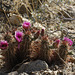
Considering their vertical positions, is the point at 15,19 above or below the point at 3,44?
above

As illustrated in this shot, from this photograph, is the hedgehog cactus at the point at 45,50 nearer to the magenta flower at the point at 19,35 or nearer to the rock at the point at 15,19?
the magenta flower at the point at 19,35

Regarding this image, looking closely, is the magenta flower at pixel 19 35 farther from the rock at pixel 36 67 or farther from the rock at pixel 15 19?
the rock at pixel 15 19

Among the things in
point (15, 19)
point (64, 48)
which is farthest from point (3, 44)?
point (15, 19)

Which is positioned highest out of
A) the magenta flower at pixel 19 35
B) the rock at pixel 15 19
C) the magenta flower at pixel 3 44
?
the rock at pixel 15 19

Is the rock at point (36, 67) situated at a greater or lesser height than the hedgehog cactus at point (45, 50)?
lesser

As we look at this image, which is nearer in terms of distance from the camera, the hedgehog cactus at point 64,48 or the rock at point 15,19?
the hedgehog cactus at point 64,48

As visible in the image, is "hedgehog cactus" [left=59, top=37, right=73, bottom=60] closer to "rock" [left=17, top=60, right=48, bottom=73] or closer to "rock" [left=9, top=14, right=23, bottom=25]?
"rock" [left=17, top=60, right=48, bottom=73]

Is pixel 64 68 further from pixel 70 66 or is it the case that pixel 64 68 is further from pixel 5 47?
pixel 5 47

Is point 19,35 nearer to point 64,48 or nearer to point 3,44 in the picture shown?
point 3,44

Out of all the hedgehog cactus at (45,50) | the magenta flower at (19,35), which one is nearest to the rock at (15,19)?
the magenta flower at (19,35)

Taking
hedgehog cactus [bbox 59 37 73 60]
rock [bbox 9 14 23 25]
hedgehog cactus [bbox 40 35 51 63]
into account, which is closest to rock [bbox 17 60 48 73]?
hedgehog cactus [bbox 40 35 51 63]

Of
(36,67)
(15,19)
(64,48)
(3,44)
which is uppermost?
(15,19)
